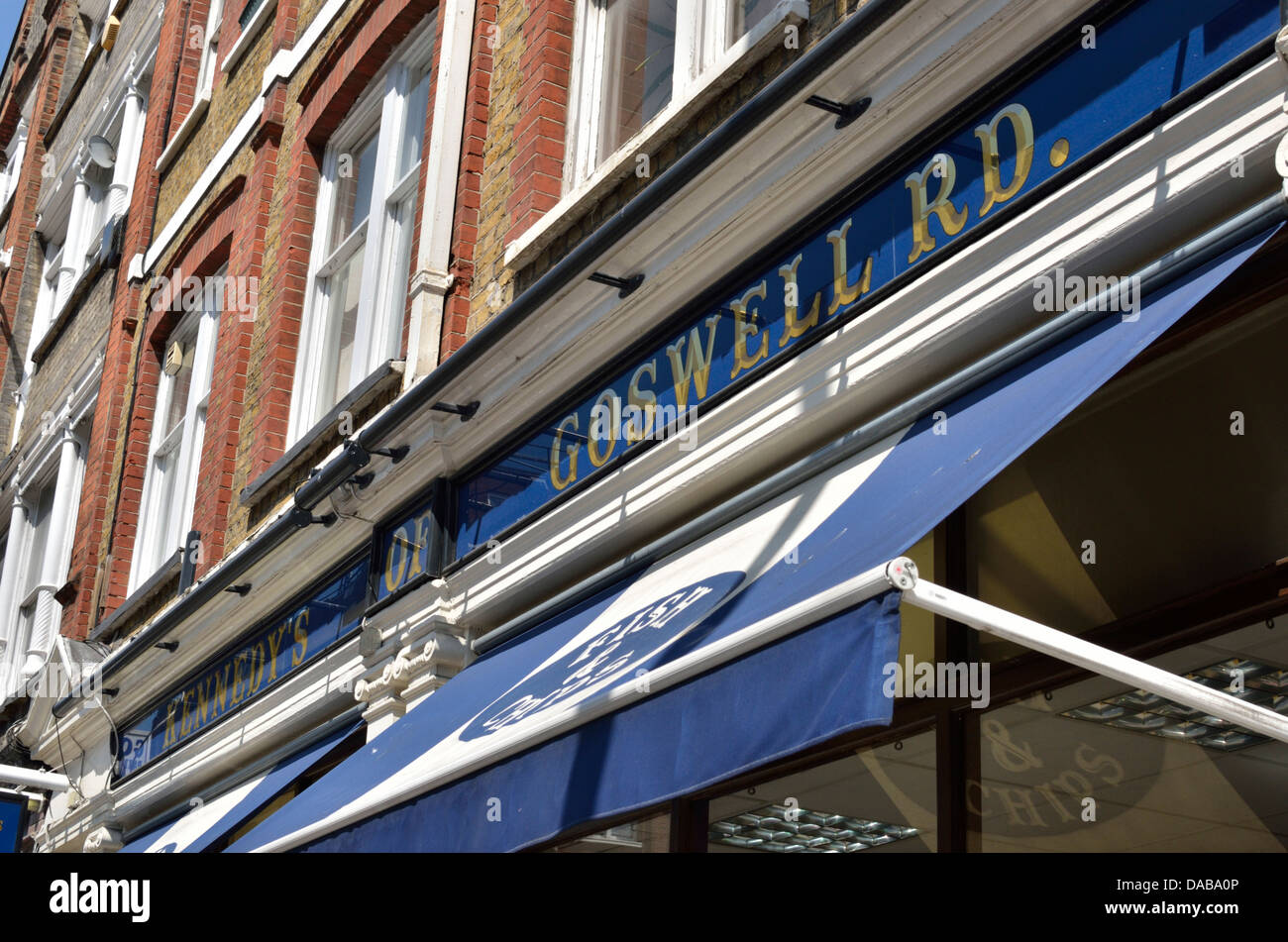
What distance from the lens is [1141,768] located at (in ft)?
12.9

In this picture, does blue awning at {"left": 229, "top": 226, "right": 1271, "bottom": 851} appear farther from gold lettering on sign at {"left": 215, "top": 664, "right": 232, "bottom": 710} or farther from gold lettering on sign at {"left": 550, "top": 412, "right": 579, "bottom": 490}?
gold lettering on sign at {"left": 215, "top": 664, "right": 232, "bottom": 710}

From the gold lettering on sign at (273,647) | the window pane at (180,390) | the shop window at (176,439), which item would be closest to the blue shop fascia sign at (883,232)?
the gold lettering on sign at (273,647)

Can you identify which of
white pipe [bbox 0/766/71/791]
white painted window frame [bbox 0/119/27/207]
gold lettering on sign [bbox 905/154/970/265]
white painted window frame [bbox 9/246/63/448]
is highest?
white painted window frame [bbox 0/119/27/207]

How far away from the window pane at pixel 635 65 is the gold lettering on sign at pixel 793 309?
168cm

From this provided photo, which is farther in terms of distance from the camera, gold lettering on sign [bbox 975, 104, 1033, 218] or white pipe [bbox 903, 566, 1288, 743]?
gold lettering on sign [bbox 975, 104, 1033, 218]

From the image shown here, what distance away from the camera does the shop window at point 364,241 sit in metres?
8.70

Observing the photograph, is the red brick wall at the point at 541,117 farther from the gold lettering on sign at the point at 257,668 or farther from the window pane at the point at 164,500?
the window pane at the point at 164,500

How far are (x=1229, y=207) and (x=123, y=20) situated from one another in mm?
15279

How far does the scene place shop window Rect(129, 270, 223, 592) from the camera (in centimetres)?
1126

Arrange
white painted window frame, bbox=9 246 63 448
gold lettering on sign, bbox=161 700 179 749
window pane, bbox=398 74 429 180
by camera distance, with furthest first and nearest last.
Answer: white painted window frame, bbox=9 246 63 448 → gold lettering on sign, bbox=161 700 179 749 → window pane, bbox=398 74 429 180

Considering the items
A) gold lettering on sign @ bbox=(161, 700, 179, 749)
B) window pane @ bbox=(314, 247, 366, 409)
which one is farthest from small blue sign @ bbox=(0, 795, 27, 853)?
window pane @ bbox=(314, 247, 366, 409)

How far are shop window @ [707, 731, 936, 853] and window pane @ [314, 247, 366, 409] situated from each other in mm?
4682

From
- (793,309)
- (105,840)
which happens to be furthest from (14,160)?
(793,309)

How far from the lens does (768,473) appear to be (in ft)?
16.9
